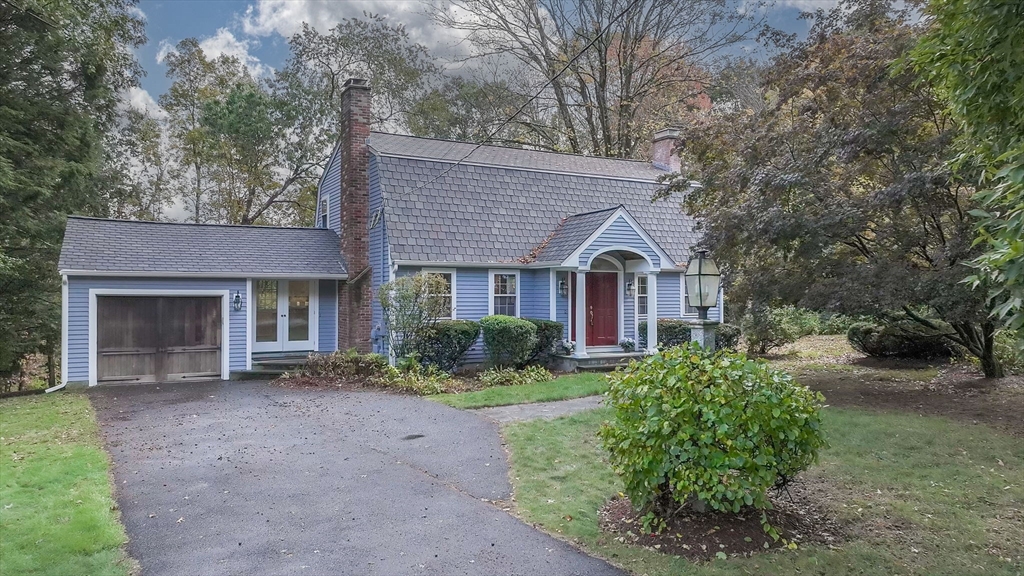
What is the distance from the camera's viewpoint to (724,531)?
4.58m

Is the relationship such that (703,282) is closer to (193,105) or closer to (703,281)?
(703,281)

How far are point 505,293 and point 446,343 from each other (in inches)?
96.8

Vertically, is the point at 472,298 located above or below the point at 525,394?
above

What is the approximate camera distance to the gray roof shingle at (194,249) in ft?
42.6

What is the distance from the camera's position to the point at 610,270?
15.7 meters

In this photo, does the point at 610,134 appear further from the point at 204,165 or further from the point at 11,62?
the point at 11,62

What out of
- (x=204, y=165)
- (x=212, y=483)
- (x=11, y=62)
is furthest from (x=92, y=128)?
(x=212, y=483)

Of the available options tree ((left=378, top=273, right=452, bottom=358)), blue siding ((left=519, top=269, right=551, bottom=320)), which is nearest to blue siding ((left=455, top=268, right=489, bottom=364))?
blue siding ((left=519, top=269, right=551, bottom=320))

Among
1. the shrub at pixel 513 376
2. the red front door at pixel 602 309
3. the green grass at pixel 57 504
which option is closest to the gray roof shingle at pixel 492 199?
the red front door at pixel 602 309

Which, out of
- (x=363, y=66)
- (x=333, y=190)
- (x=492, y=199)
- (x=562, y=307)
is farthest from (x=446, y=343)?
(x=363, y=66)

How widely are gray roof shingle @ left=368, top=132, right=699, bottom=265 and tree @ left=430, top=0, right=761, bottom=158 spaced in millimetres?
8410

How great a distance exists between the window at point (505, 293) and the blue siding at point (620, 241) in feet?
6.12

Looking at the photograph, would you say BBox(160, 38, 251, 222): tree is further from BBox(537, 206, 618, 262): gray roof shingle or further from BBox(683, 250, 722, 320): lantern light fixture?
BBox(683, 250, 722, 320): lantern light fixture

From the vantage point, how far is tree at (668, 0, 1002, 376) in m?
8.90
